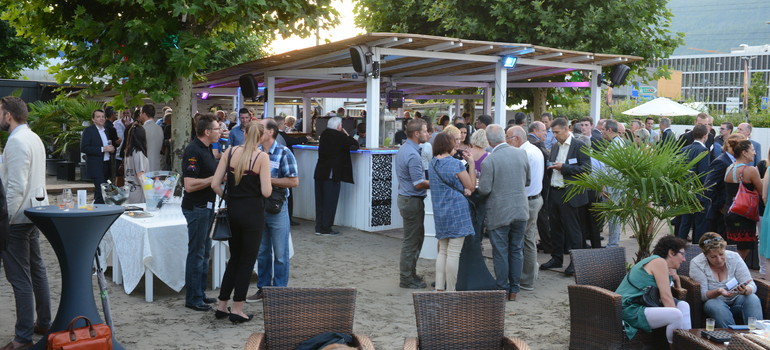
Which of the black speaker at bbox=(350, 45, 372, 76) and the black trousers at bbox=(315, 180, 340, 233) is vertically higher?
the black speaker at bbox=(350, 45, 372, 76)

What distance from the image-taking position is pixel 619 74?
15.0m

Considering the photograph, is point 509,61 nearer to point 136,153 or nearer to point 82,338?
point 136,153

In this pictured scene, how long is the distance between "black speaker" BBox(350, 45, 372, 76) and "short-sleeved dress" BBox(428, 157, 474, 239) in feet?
14.2

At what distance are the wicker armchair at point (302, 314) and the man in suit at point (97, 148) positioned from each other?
25.2 ft

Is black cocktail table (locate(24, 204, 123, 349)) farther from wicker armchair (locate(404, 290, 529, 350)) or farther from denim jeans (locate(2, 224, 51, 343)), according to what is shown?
Answer: wicker armchair (locate(404, 290, 529, 350))

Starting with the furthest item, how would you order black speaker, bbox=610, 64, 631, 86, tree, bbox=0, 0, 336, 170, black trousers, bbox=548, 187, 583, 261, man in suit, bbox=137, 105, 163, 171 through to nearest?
black speaker, bbox=610, 64, 631, 86 → tree, bbox=0, 0, 336, 170 → man in suit, bbox=137, 105, 163, 171 → black trousers, bbox=548, 187, 583, 261

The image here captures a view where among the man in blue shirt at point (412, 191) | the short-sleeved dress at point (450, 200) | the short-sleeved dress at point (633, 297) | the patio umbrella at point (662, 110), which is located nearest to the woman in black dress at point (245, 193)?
the short-sleeved dress at point (450, 200)

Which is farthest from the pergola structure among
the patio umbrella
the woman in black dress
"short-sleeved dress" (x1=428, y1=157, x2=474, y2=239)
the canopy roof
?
the patio umbrella

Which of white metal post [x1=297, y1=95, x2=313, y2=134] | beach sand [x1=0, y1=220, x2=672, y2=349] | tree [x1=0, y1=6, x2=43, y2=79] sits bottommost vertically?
beach sand [x1=0, y1=220, x2=672, y2=349]

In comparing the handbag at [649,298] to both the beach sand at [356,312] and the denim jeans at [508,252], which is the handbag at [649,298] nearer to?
the beach sand at [356,312]

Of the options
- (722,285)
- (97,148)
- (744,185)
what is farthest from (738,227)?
(97,148)

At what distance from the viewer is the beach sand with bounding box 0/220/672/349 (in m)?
5.61

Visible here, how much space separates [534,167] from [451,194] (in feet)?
3.88

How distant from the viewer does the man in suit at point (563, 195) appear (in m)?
7.92
